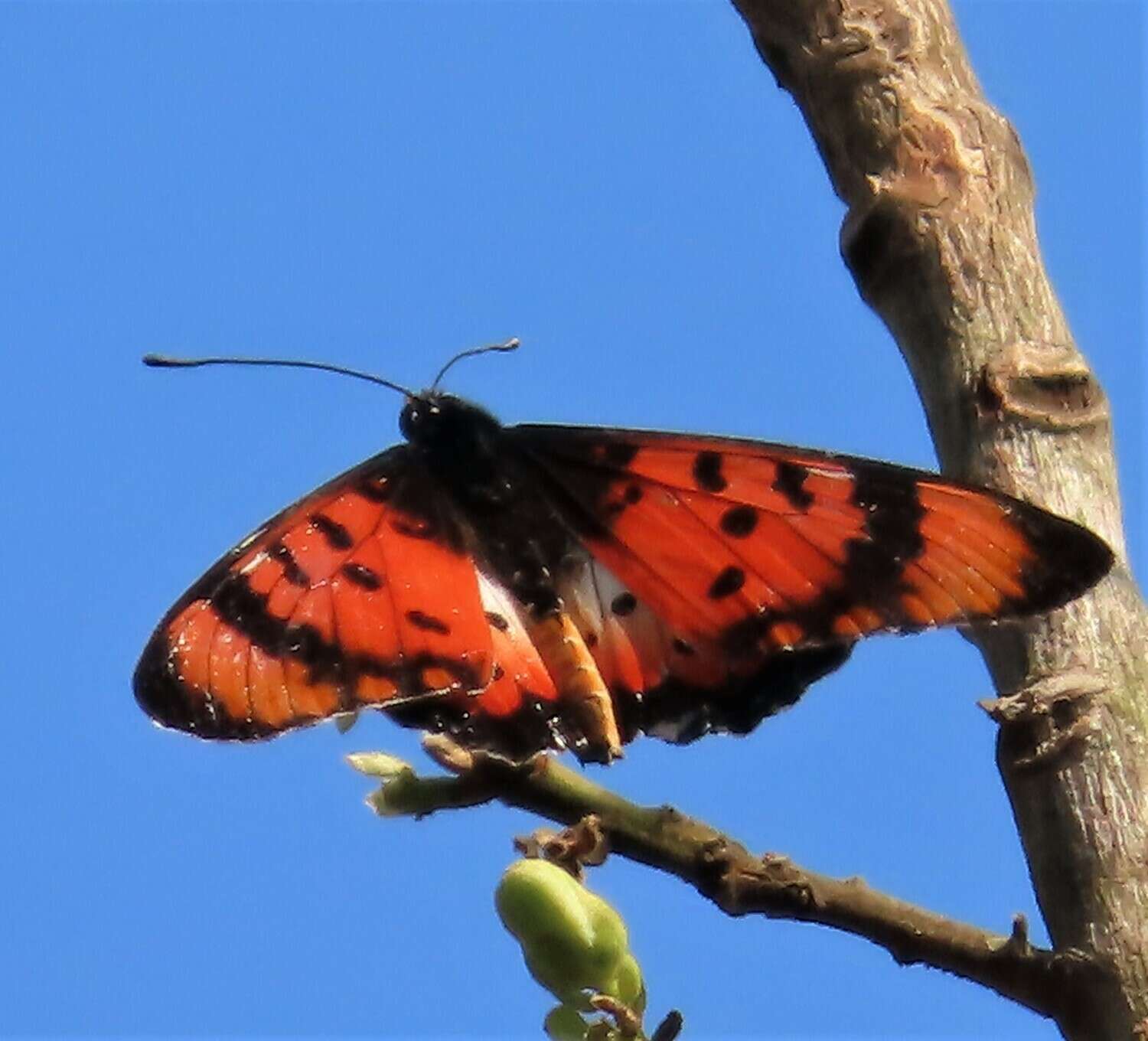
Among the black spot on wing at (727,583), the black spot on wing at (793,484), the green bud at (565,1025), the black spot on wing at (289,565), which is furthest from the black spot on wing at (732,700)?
the black spot on wing at (289,565)

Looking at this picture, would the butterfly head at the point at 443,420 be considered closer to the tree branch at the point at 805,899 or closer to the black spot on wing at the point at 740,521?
the black spot on wing at the point at 740,521

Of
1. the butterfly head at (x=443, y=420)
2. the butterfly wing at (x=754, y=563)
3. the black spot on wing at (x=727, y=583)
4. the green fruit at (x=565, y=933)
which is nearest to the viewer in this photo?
the green fruit at (x=565, y=933)

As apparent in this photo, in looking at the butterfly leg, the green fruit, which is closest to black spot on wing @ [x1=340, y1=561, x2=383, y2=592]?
the butterfly leg

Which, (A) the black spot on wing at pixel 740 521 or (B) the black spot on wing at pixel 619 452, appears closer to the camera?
(A) the black spot on wing at pixel 740 521

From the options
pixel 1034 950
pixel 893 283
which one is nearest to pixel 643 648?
pixel 893 283

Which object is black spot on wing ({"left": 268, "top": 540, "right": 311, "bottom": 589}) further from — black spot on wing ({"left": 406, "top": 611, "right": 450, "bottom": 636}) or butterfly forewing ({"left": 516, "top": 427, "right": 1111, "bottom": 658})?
butterfly forewing ({"left": 516, "top": 427, "right": 1111, "bottom": 658})

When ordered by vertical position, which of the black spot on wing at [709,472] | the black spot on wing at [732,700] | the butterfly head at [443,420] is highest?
the butterfly head at [443,420]

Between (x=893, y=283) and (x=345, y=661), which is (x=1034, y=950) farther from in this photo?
(x=345, y=661)
